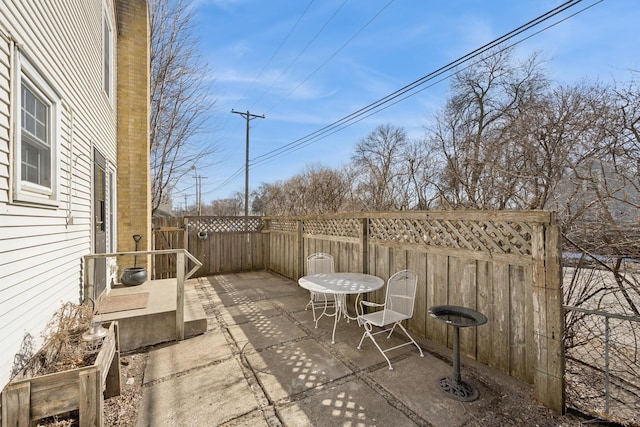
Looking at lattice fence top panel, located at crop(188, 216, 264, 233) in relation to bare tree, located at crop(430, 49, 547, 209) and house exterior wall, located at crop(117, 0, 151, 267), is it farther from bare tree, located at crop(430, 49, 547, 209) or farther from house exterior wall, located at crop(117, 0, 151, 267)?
bare tree, located at crop(430, 49, 547, 209)

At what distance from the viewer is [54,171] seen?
268 cm

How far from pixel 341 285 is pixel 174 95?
8.59m

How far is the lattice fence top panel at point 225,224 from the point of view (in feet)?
25.9

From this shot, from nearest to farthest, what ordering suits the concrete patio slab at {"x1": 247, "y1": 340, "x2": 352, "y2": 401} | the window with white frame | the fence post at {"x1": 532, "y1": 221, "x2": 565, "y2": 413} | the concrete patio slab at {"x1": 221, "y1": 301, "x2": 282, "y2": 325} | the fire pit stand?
the window with white frame
the fence post at {"x1": 532, "y1": 221, "x2": 565, "y2": 413}
the fire pit stand
the concrete patio slab at {"x1": 247, "y1": 340, "x2": 352, "y2": 401}
the concrete patio slab at {"x1": 221, "y1": 301, "x2": 282, "y2": 325}

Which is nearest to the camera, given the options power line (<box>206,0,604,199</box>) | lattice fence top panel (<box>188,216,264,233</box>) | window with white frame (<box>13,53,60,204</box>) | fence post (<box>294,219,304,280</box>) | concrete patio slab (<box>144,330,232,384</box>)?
window with white frame (<box>13,53,60,204</box>)

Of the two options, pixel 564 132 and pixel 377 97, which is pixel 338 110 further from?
pixel 564 132

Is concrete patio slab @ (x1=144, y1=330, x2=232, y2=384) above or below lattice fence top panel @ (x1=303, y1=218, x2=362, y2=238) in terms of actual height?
below

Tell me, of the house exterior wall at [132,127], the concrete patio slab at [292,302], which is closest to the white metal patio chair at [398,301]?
the concrete patio slab at [292,302]

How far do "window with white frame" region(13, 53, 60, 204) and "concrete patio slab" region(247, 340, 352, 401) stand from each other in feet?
8.23

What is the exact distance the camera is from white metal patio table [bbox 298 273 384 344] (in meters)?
3.85

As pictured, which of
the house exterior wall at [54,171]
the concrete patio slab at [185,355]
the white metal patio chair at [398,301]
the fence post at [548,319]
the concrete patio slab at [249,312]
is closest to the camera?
the house exterior wall at [54,171]

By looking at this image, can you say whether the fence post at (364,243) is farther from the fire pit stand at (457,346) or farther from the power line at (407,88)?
the power line at (407,88)

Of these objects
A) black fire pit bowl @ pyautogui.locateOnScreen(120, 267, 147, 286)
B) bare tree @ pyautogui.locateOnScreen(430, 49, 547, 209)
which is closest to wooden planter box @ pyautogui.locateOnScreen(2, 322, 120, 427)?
black fire pit bowl @ pyautogui.locateOnScreen(120, 267, 147, 286)

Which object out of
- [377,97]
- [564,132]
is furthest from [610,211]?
[377,97]
